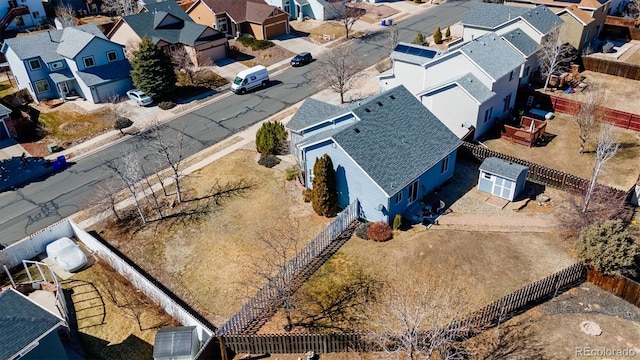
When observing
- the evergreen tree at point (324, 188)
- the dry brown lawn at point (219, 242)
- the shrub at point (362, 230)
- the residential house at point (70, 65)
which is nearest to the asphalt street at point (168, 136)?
the dry brown lawn at point (219, 242)

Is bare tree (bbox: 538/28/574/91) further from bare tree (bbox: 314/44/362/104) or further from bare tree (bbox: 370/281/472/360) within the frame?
bare tree (bbox: 370/281/472/360)

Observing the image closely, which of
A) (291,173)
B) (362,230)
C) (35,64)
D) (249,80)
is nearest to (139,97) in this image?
(249,80)

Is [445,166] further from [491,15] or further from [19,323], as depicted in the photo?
[491,15]

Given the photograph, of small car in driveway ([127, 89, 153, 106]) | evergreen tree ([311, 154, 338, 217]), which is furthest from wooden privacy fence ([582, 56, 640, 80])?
small car in driveway ([127, 89, 153, 106])

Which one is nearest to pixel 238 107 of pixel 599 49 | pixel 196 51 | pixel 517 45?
pixel 196 51

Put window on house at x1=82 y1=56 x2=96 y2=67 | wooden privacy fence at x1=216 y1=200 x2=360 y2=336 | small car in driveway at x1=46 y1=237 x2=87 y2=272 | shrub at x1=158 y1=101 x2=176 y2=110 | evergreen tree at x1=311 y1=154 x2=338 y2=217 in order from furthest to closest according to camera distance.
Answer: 1. window on house at x1=82 y1=56 x2=96 y2=67
2. shrub at x1=158 y1=101 x2=176 y2=110
3. evergreen tree at x1=311 y1=154 x2=338 y2=217
4. small car in driveway at x1=46 y1=237 x2=87 y2=272
5. wooden privacy fence at x1=216 y1=200 x2=360 y2=336

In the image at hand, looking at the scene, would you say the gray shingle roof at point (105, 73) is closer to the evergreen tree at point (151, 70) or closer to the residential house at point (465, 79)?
the evergreen tree at point (151, 70)
